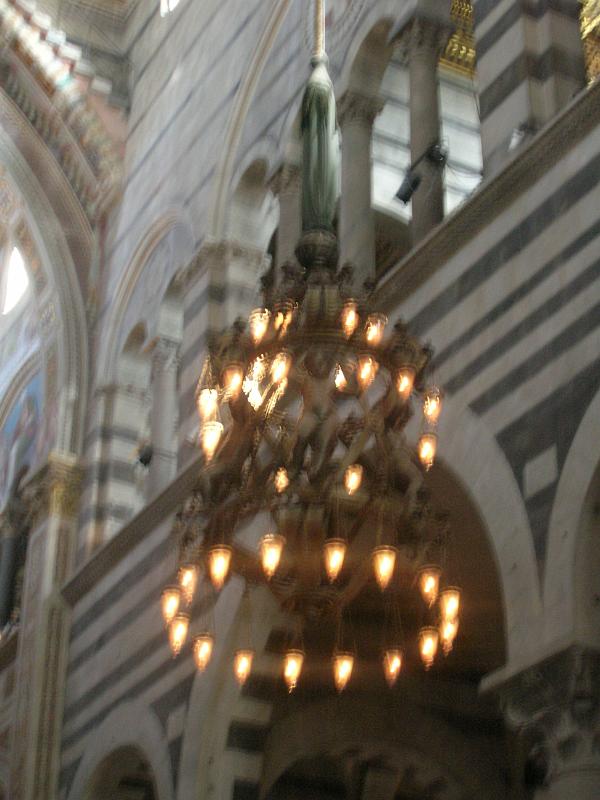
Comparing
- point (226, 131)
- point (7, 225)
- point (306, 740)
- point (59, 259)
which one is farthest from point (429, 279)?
point (7, 225)

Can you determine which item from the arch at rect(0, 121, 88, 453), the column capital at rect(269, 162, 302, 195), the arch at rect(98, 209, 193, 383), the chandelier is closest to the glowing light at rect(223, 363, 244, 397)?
the chandelier

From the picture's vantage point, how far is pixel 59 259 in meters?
15.7

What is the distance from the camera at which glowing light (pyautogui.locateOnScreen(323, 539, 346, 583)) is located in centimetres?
738

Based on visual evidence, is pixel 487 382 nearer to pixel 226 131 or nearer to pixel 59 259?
pixel 226 131

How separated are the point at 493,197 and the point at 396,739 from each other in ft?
14.1

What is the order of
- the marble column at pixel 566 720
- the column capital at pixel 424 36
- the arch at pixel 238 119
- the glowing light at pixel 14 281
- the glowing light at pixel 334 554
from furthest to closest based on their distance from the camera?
the glowing light at pixel 14 281, the arch at pixel 238 119, the column capital at pixel 424 36, the glowing light at pixel 334 554, the marble column at pixel 566 720

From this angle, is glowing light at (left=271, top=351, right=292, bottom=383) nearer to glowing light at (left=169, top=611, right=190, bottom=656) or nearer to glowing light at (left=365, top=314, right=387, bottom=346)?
glowing light at (left=365, top=314, right=387, bottom=346)

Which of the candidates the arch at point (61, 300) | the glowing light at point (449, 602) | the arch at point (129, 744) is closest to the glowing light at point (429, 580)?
the glowing light at point (449, 602)

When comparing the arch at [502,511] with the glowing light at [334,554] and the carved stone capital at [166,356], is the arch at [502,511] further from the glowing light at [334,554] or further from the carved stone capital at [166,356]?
the carved stone capital at [166,356]

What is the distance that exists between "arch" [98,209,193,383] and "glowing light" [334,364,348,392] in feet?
20.3

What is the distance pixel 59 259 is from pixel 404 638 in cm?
626

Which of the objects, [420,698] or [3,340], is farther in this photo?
[3,340]

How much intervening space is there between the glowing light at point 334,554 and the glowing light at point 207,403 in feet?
2.84

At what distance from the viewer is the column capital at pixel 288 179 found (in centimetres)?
1188
